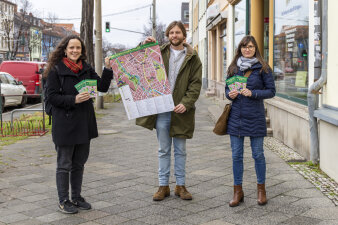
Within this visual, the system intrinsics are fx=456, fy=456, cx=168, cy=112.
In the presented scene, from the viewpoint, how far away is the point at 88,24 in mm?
16203

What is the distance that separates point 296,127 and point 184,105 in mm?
3626

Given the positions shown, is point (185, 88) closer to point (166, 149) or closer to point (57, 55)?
point (166, 149)

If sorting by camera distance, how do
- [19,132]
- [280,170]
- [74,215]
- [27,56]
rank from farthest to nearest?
[27,56] < [19,132] < [280,170] < [74,215]

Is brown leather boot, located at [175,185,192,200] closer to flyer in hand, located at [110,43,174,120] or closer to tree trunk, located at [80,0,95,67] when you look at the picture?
flyer in hand, located at [110,43,174,120]

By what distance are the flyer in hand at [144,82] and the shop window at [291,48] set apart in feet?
12.6

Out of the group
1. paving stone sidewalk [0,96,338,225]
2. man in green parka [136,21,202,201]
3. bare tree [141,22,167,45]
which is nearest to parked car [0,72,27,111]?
paving stone sidewalk [0,96,338,225]

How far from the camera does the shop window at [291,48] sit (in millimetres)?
8148

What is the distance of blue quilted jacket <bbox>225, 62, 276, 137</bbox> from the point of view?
4746 millimetres

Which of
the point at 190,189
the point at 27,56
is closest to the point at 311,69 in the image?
the point at 190,189

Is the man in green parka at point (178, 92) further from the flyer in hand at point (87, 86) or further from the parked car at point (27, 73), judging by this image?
the parked car at point (27, 73)

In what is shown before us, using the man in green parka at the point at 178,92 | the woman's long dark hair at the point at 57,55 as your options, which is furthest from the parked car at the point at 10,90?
the man in green parka at the point at 178,92

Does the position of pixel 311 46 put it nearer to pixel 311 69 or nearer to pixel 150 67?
pixel 311 69

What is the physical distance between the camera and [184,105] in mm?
4820

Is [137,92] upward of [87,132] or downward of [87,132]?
upward
